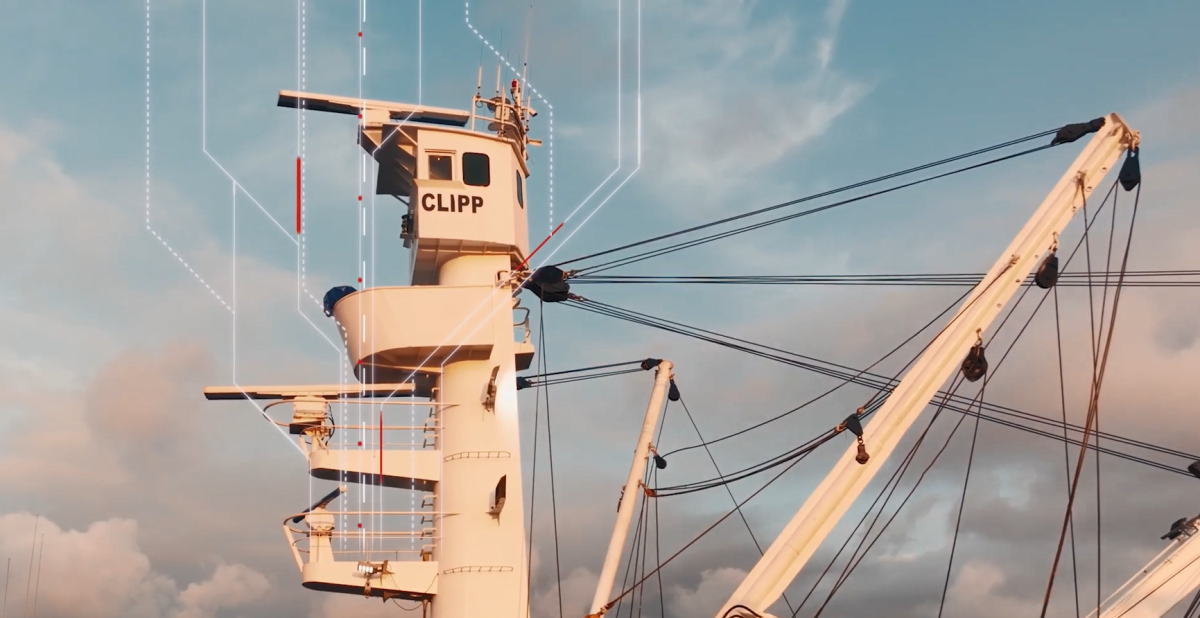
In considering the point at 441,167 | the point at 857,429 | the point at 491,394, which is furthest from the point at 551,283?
the point at 857,429

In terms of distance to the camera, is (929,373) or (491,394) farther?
(491,394)

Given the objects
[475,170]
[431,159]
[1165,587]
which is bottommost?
[1165,587]

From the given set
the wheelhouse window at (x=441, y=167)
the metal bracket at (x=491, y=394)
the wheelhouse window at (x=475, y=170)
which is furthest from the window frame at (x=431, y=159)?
the metal bracket at (x=491, y=394)

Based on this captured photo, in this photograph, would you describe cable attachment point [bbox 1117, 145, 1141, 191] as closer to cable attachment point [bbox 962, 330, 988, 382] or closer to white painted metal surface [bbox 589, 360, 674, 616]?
cable attachment point [bbox 962, 330, 988, 382]

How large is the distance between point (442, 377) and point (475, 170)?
5405mm

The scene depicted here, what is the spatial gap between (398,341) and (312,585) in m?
6.37

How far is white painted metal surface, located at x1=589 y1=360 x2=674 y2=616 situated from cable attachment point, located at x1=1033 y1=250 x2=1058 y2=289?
33.3ft

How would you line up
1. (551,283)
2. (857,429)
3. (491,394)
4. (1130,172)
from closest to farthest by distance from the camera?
(857,429) < (1130,172) < (491,394) < (551,283)

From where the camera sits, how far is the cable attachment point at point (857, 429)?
92.2ft

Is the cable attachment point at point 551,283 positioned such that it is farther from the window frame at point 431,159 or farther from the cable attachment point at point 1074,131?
the cable attachment point at point 1074,131

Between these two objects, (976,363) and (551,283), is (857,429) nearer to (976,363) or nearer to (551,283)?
(976,363)

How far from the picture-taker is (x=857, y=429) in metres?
28.1

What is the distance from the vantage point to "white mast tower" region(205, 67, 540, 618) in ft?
109

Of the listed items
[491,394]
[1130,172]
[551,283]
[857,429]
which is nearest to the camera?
[857,429]
